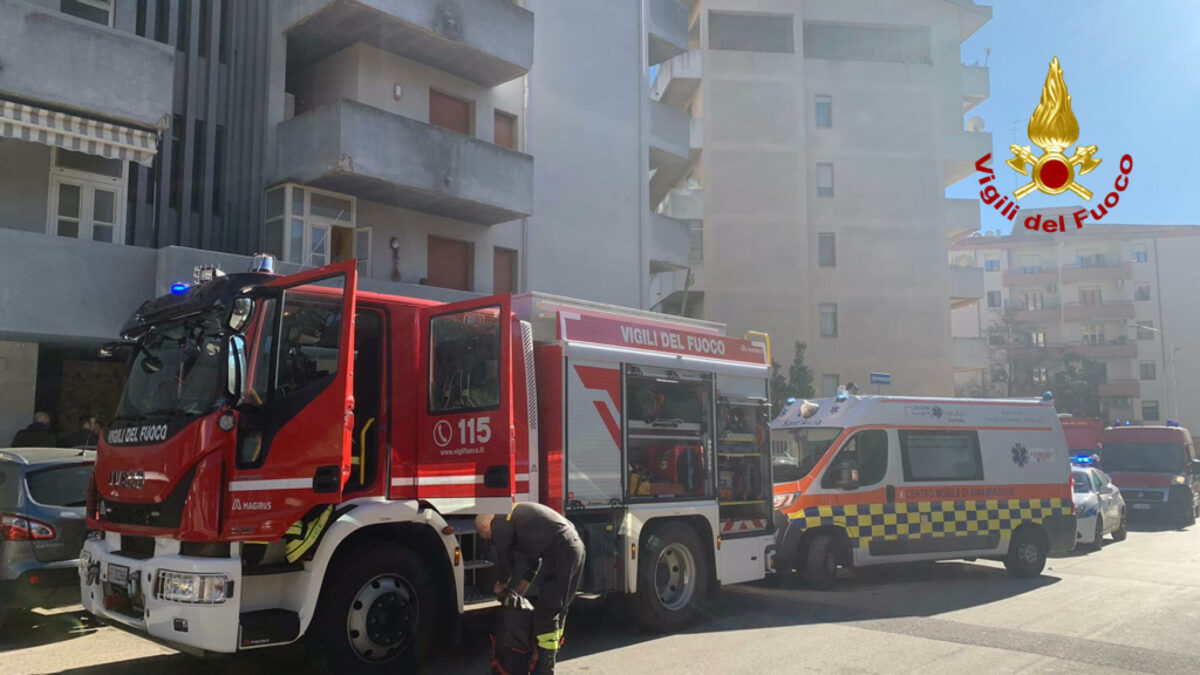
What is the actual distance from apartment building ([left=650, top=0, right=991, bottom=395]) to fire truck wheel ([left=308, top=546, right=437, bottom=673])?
2859 cm

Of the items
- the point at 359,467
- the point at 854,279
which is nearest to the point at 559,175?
the point at 359,467

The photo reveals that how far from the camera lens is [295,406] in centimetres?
625

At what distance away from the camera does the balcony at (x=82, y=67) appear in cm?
1243

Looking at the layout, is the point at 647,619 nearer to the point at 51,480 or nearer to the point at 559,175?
the point at 51,480

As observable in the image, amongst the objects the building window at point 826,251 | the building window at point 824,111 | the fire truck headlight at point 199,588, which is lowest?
the fire truck headlight at point 199,588

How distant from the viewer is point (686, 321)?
9.64 m

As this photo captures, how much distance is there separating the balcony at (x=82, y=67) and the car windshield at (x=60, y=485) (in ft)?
22.2

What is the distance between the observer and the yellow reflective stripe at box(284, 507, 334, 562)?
613 centimetres

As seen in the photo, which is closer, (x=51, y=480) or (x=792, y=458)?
(x=51, y=480)

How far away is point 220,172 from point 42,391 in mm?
4793

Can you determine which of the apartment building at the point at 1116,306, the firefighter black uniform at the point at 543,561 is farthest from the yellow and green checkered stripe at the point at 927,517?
the apartment building at the point at 1116,306

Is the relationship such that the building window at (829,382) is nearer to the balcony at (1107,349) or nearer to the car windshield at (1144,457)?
the car windshield at (1144,457)

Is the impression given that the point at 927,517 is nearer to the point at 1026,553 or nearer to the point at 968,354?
the point at 1026,553

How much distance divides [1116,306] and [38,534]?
68944 mm
